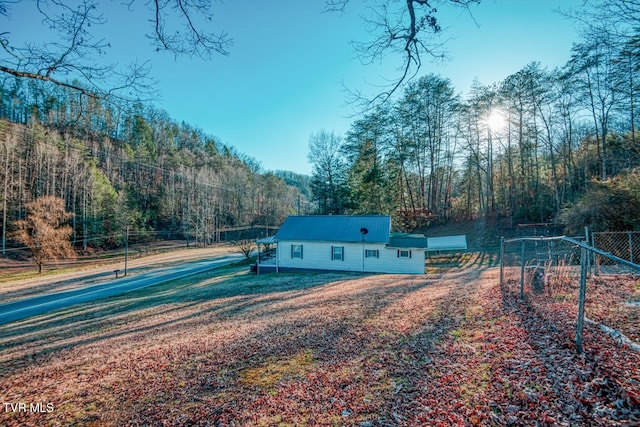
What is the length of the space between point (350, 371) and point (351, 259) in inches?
579

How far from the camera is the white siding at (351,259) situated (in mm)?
17469

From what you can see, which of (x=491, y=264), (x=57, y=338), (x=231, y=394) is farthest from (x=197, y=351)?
(x=491, y=264)

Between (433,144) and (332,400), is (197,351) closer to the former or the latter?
(332,400)

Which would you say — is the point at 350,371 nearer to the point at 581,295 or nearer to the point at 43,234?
the point at 581,295

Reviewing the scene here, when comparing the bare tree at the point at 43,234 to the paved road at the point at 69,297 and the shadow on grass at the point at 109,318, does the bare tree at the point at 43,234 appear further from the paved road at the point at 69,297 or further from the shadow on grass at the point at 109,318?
the shadow on grass at the point at 109,318

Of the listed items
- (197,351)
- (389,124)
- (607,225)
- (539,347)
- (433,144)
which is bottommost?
(197,351)

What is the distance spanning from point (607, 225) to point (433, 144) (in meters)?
17.9

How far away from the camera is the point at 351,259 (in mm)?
18359

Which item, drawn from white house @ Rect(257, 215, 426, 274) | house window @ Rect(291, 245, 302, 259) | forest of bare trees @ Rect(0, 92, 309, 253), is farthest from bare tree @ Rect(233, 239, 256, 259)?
forest of bare trees @ Rect(0, 92, 309, 253)

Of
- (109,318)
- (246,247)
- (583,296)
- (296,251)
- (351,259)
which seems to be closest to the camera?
(583,296)

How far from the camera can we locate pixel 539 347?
3.51 m

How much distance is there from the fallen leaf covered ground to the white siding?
32.7 feet

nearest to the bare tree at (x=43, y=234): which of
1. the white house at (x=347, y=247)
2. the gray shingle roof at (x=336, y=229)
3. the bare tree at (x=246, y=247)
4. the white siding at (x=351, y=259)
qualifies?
the bare tree at (x=246, y=247)

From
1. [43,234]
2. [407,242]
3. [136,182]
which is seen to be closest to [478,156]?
[407,242]
